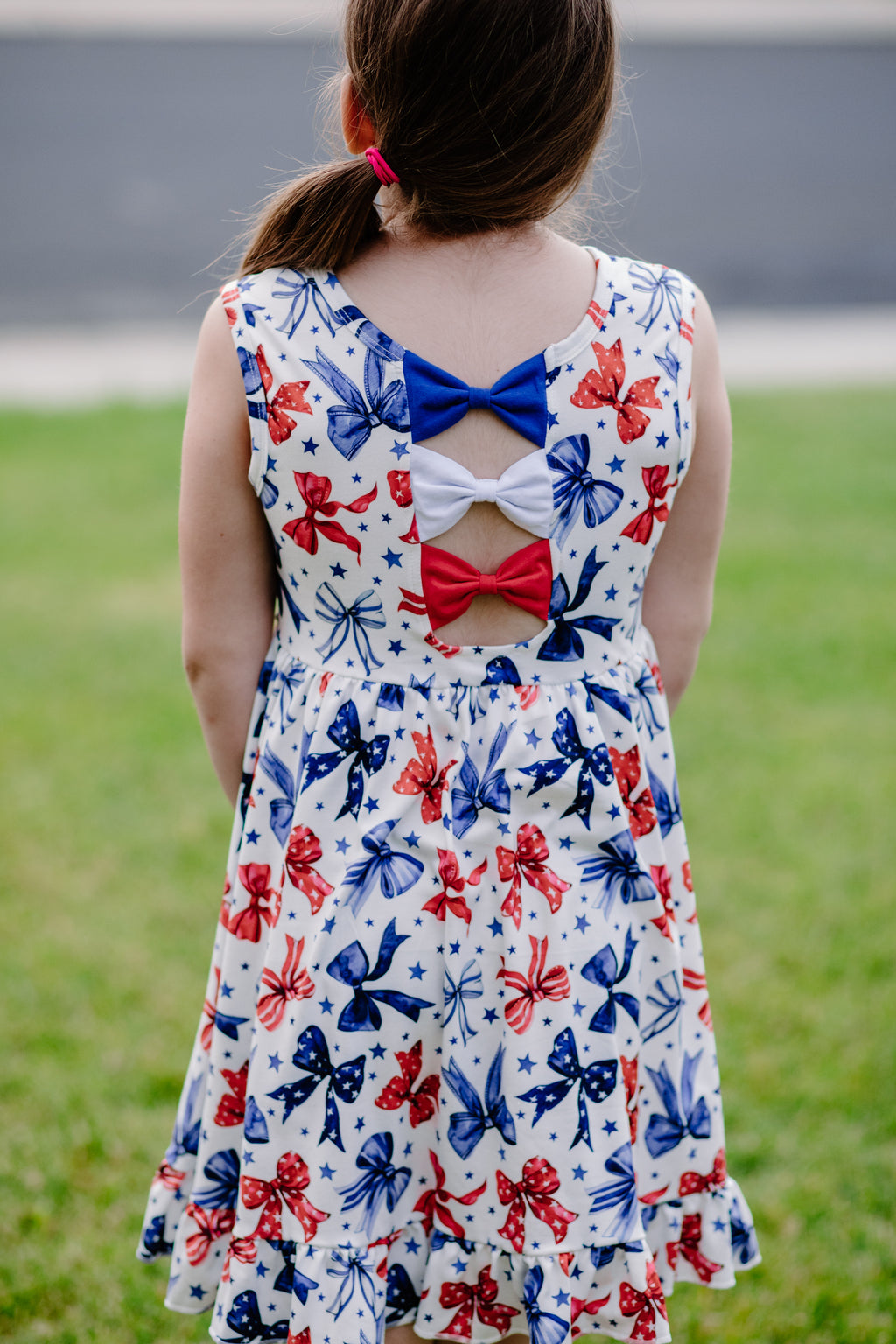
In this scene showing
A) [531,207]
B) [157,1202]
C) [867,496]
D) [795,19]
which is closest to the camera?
[531,207]

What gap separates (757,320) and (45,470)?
566cm

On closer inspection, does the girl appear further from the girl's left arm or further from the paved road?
the paved road

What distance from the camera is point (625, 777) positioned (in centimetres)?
160

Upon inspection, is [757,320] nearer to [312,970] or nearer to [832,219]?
[832,219]

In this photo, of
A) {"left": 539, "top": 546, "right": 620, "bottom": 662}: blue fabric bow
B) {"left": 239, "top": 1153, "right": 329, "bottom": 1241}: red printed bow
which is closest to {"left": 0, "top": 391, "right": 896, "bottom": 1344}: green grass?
{"left": 239, "top": 1153, "right": 329, "bottom": 1241}: red printed bow

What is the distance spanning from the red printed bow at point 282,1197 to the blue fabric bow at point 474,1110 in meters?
0.18

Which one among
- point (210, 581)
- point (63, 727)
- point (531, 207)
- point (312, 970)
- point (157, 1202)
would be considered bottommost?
point (63, 727)

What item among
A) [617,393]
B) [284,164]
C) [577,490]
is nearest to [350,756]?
[577,490]

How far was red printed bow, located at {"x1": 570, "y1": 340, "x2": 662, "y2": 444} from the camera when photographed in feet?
4.72

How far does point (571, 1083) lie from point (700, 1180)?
0.33 m

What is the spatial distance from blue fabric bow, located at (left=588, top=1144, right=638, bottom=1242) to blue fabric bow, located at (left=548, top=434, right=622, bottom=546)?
75cm

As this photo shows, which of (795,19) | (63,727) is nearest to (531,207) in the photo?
(63,727)

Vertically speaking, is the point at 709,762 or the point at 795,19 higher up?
the point at 795,19

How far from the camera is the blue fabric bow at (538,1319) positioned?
1.51 meters
